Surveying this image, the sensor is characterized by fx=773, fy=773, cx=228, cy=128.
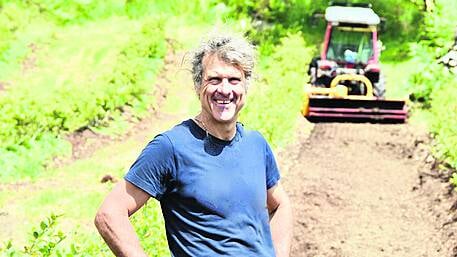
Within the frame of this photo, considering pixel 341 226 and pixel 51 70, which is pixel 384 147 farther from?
pixel 51 70

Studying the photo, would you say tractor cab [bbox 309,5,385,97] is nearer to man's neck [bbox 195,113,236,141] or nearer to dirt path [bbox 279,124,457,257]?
dirt path [bbox 279,124,457,257]

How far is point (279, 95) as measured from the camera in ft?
43.6

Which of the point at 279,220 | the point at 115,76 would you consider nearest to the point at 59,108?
the point at 115,76

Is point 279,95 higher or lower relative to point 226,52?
lower

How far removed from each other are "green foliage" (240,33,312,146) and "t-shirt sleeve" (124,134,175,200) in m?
4.53

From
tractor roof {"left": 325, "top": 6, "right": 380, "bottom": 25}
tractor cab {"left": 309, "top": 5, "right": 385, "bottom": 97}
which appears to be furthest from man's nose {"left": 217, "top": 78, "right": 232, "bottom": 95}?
tractor roof {"left": 325, "top": 6, "right": 380, "bottom": 25}

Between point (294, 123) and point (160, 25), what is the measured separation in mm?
8136

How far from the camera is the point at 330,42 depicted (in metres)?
16.2

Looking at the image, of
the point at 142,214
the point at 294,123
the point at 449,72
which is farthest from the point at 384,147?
the point at 142,214

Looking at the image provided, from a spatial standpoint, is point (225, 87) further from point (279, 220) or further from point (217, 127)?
point (279, 220)

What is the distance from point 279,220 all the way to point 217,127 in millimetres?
603

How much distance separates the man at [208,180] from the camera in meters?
2.74

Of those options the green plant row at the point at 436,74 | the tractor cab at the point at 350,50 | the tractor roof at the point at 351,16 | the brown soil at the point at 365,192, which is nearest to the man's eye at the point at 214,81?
the brown soil at the point at 365,192

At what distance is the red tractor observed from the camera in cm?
1401
